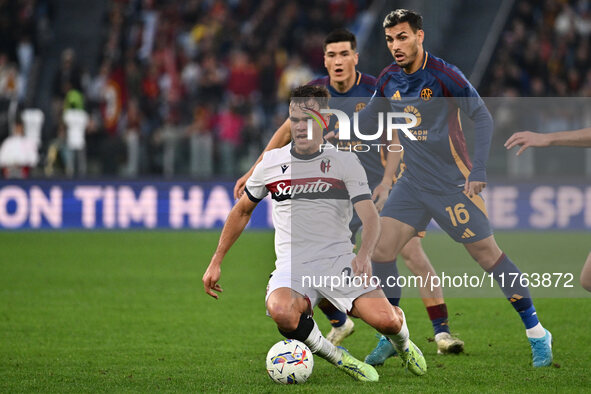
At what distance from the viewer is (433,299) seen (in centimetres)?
721

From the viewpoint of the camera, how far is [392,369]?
21.1 feet

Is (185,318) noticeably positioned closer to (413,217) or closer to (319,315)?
(319,315)

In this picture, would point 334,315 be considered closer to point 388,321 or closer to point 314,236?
point 314,236

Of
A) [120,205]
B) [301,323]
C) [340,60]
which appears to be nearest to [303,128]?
[301,323]

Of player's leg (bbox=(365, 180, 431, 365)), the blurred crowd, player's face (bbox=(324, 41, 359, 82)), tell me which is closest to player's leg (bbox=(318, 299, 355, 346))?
player's leg (bbox=(365, 180, 431, 365))

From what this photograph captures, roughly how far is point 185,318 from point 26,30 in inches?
518

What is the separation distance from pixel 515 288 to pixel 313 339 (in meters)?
1.44

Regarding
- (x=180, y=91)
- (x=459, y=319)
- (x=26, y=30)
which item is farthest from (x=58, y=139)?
(x=459, y=319)

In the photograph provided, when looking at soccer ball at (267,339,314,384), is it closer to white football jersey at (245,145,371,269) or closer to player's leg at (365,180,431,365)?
white football jersey at (245,145,371,269)

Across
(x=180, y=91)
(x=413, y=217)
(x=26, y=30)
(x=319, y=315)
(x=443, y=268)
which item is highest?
(x=26, y=30)

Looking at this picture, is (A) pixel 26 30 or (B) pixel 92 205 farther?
(A) pixel 26 30

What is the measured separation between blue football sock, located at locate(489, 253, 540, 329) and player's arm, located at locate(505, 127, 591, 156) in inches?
40.6

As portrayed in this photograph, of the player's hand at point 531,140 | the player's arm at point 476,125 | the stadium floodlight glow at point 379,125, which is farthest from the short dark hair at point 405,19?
the player's hand at point 531,140

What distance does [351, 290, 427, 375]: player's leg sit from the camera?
584 cm
